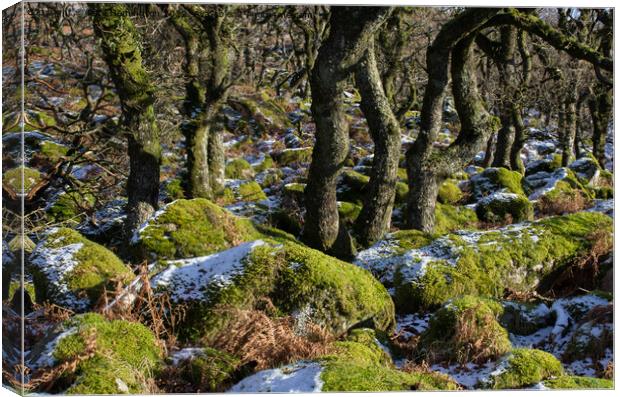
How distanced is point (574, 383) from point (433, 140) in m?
4.61

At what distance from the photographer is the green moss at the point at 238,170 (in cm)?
1585

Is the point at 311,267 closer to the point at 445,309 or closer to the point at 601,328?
the point at 445,309

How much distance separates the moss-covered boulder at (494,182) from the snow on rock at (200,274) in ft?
28.6

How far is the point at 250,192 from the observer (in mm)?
13312

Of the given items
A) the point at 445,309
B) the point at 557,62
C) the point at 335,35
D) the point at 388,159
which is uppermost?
the point at 557,62

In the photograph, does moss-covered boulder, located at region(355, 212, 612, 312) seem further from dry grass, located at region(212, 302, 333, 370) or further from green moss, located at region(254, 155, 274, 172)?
green moss, located at region(254, 155, 274, 172)

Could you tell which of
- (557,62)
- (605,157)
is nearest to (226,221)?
(605,157)

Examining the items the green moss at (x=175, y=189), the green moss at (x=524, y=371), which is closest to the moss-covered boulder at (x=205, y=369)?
the green moss at (x=524, y=371)

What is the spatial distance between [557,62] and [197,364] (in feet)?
35.7

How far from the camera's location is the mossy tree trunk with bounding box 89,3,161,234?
733cm

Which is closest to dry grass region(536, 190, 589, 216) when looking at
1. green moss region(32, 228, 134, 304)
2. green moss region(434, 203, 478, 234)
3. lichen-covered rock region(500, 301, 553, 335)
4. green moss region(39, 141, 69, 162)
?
green moss region(434, 203, 478, 234)

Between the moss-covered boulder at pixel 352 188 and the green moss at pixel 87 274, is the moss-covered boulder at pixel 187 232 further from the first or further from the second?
the moss-covered boulder at pixel 352 188

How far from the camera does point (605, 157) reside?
1117cm

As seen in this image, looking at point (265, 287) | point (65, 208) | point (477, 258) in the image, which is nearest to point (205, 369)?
point (265, 287)
